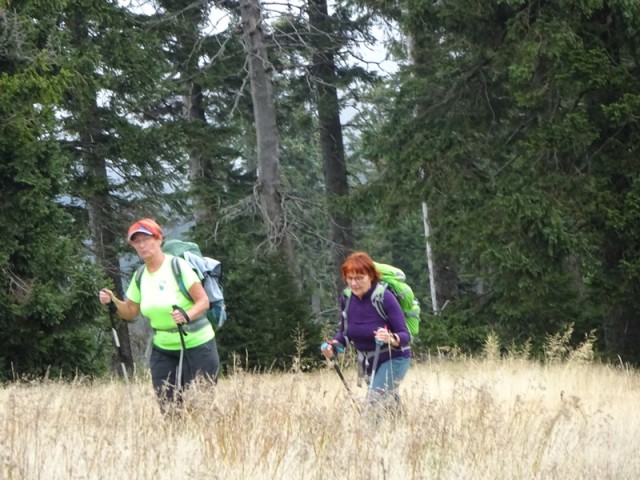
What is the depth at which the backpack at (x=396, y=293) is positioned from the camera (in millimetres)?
6422

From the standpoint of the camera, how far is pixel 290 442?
5.23 m

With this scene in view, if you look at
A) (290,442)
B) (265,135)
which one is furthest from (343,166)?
(290,442)

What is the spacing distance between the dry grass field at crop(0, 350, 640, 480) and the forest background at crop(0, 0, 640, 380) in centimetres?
328

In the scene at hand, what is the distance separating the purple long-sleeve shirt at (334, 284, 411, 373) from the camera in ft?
21.0

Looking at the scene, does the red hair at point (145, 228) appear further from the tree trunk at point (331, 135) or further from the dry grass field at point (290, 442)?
the tree trunk at point (331, 135)

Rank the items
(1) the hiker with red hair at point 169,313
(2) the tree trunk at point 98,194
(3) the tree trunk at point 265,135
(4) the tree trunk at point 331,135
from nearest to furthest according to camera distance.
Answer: (1) the hiker with red hair at point 169,313
(2) the tree trunk at point 98,194
(3) the tree trunk at point 265,135
(4) the tree trunk at point 331,135

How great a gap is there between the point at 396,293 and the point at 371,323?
29 cm

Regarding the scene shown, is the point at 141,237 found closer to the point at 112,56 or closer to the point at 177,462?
the point at 177,462

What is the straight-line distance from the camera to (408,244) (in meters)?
40.9

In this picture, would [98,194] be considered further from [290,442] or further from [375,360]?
[290,442]

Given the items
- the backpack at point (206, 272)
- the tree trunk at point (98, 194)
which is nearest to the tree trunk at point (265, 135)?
the tree trunk at point (98, 194)

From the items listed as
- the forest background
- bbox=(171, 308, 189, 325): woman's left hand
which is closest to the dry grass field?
bbox=(171, 308, 189, 325): woman's left hand

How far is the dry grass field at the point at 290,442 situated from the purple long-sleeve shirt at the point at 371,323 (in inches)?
14.8

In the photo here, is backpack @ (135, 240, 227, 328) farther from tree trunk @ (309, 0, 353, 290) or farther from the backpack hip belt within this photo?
tree trunk @ (309, 0, 353, 290)
